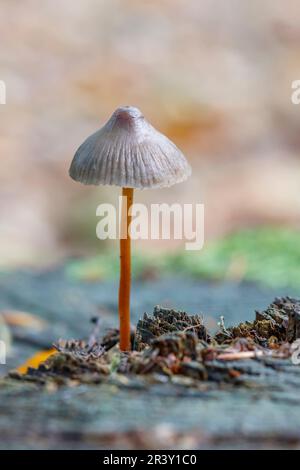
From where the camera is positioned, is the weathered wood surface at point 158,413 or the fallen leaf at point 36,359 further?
the fallen leaf at point 36,359

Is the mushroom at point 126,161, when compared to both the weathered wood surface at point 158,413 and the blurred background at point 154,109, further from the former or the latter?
the blurred background at point 154,109

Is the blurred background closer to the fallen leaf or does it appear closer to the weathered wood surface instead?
the fallen leaf

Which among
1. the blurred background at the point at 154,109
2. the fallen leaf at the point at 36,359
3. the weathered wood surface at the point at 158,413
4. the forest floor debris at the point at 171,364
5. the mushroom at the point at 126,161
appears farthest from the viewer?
the blurred background at the point at 154,109

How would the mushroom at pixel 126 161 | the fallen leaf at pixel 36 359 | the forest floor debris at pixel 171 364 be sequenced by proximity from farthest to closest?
the fallen leaf at pixel 36 359, the mushroom at pixel 126 161, the forest floor debris at pixel 171 364

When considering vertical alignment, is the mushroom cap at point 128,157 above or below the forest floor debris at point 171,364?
above

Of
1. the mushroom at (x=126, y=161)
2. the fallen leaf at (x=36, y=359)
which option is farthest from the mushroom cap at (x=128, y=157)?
the fallen leaf at (x=36, y=359)
